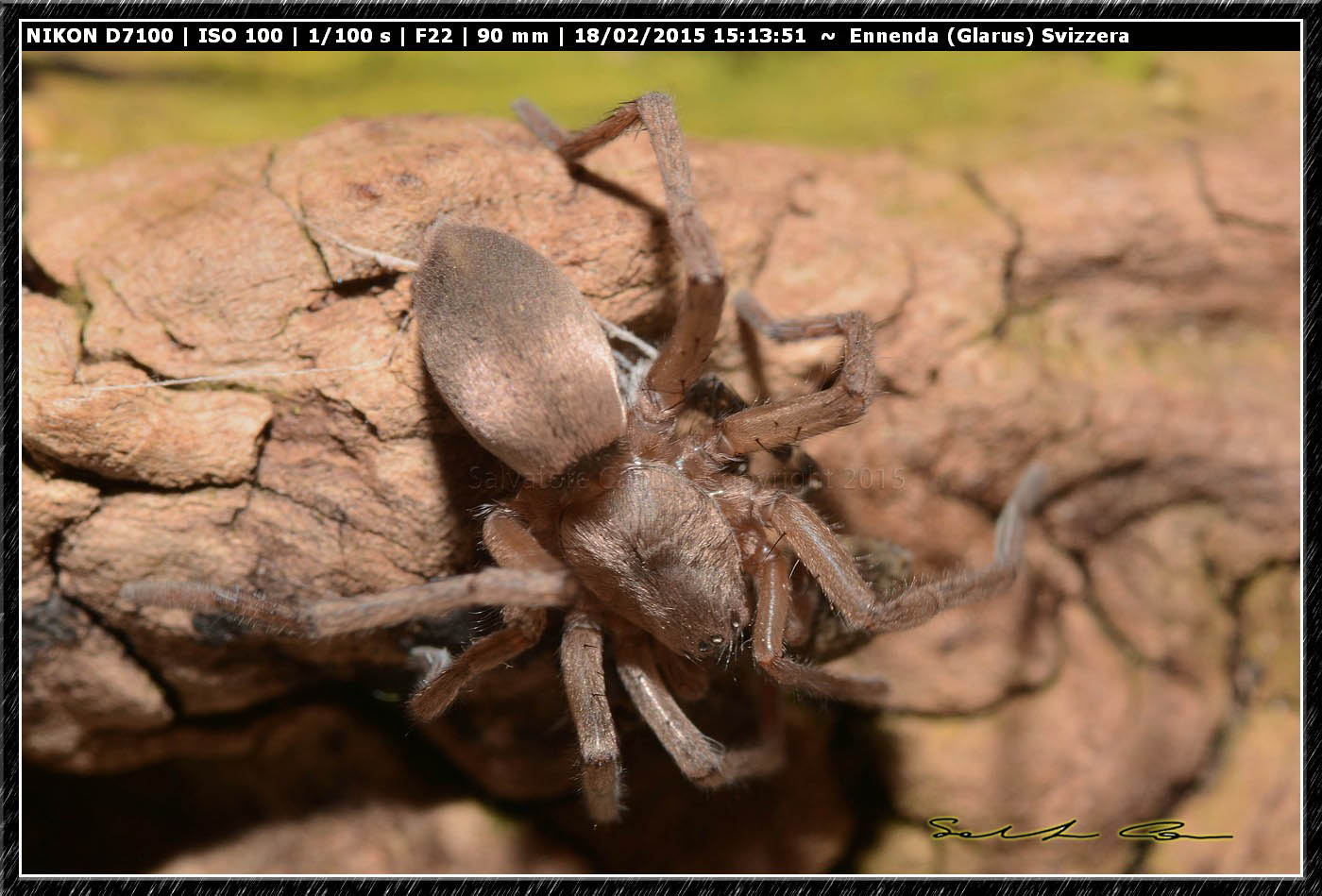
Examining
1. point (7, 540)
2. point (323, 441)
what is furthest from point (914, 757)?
point (7, 540)

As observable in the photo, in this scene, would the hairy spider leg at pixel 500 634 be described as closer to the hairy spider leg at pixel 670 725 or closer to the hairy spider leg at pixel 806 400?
the hairy spider leg at pixel 670 725

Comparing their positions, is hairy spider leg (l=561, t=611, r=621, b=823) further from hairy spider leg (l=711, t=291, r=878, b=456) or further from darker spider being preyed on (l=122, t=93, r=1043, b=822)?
hairy spider leg (l=711, t=291, r=878, b=456)

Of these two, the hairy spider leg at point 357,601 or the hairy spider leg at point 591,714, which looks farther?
the hairy spider leg at point 591,714

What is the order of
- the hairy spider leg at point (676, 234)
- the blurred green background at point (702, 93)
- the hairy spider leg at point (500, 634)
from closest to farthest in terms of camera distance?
the hairy spider leg at point (676, 234) < the hairy spider leg at point (500, 634) < the blurred green background at point (702, 93)
